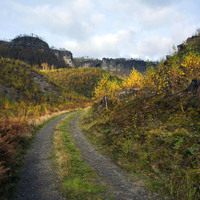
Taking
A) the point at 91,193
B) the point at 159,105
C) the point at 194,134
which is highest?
the point at 159,105

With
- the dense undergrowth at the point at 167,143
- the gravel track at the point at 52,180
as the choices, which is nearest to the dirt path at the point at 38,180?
the gravel track at the point at 52,180

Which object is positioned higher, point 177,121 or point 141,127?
point 177,121

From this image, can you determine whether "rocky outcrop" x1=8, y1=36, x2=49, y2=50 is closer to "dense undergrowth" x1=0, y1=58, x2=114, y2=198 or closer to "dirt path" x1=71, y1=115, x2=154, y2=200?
"dense undergrowth" x1=0, y1=58, x2=114, y2=198

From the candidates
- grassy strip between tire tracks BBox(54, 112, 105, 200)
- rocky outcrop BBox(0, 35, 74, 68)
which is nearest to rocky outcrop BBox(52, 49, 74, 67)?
rocky outcrop BBox(0, 35, 74, 68)

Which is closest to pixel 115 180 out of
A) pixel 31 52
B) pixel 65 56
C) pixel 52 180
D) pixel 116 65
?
pixel 52 180

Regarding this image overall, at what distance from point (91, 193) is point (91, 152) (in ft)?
12.5

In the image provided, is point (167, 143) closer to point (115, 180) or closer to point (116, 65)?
point (115, 180)

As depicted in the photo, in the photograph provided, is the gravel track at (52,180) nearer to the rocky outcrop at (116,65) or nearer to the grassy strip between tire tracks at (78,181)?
the grassy strip between tire tracks at (78,181)

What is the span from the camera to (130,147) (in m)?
6.95

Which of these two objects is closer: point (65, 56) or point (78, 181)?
point (78, 181)

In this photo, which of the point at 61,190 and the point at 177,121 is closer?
the point at 61,190

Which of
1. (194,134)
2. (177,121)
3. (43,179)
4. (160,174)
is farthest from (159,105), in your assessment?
(43,179)

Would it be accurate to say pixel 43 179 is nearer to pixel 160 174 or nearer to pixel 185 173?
pixel 160 174

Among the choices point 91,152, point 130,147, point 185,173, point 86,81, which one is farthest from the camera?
point 86,81
